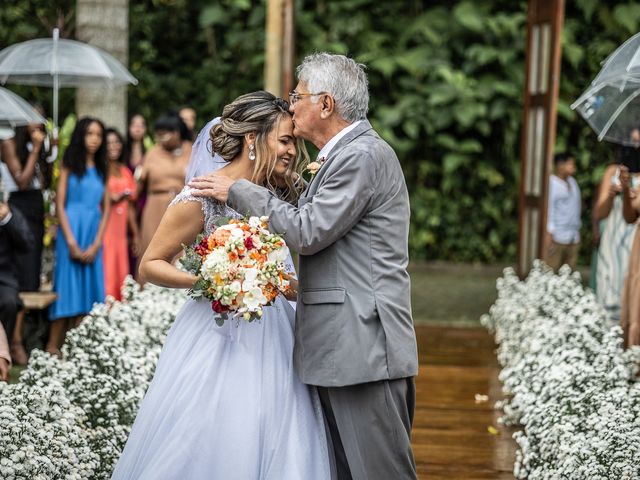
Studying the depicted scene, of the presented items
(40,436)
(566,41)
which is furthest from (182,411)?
(566,41)

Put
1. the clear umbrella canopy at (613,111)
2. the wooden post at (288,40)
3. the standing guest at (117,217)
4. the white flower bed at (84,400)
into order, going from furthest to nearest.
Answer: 1. the wooden post at (288,40)
2. the standing guest at (117,217)
3. the clear umbrella canopy at (613,111)
4. the white flower bed at (84,400)

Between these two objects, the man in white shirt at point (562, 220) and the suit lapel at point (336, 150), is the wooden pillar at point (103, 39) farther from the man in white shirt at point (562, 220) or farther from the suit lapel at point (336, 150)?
the suit lapel at point (336, 150)

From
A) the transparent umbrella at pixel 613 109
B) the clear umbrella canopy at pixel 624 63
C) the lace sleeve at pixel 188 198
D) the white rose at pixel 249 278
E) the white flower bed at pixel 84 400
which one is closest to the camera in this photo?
the white rose at pixel 249 278

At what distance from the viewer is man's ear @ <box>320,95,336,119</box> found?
385 cm

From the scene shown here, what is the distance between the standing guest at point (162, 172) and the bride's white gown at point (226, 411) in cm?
592

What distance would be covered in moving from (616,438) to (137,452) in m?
2.02

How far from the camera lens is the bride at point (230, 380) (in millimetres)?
3828

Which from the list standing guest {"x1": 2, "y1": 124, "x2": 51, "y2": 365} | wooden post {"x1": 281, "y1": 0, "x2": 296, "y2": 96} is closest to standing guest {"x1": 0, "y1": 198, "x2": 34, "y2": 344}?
standing guest {"x1": 2, "y1": 124, "x2": 51, "y2": 365}

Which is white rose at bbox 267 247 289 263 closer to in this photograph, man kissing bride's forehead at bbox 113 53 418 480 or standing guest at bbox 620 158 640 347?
man kissing bride's forehead at bbox 113 53 418 480

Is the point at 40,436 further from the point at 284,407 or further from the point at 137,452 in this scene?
the point at 284,407

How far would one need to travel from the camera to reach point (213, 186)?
12.7 feet

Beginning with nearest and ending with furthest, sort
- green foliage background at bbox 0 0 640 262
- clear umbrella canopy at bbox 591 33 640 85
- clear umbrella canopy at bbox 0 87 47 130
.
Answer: clear umbrella canopy at bbox 591 33 640 85 < clear umbrella canopy at bbox 0 87 47 130 < green foliage background at bbox 0 0 640 262

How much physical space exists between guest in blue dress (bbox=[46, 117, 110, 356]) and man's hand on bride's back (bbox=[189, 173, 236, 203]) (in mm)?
5046

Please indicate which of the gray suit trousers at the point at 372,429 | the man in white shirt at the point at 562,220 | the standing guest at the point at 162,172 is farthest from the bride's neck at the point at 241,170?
the man in white shirt at the point at 562,220
